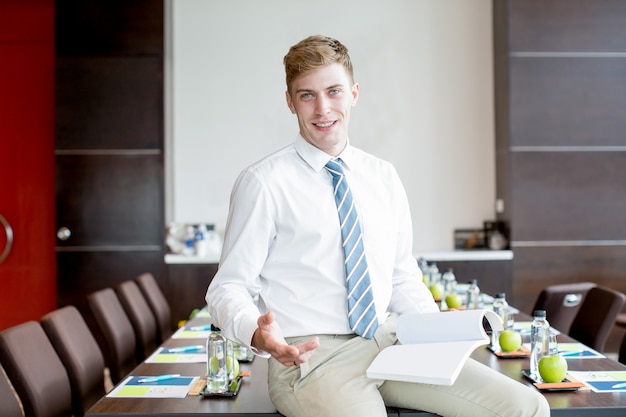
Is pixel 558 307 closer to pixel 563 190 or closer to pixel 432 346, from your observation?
pixel 563 190

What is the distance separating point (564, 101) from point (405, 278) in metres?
4.31

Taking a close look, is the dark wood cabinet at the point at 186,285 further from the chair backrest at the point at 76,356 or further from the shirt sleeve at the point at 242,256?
the shirt sleeve at the point at 242,256

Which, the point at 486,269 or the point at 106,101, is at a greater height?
the point at 106,101

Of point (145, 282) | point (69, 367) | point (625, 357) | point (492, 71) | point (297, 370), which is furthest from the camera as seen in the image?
point (492, 71)

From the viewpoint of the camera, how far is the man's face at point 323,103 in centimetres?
201

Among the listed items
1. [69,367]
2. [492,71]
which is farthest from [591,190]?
[69,367]

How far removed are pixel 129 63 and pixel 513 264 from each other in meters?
3.60

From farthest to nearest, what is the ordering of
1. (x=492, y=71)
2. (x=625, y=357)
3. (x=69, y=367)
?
(x=492, y=71), (x=625, y=357), (x=69, y=367)

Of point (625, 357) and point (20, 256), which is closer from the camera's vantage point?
point (625, 357)

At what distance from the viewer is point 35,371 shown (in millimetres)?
2391

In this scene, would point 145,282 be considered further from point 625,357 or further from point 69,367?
point 625,357

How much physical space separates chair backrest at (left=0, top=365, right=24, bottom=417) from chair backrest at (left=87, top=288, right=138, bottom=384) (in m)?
1.29

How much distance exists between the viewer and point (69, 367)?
9.00 ft

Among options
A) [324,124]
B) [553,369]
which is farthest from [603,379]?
[324,124]
